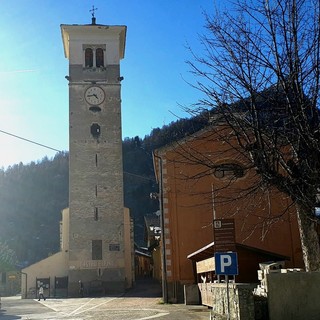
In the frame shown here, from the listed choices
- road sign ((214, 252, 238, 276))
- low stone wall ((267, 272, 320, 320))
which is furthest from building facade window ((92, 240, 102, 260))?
low stone wall ((267, 272, 320, 320))

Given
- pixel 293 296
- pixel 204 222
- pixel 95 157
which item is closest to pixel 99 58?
pixel 95 157

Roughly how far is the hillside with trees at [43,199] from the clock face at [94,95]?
5166 cm

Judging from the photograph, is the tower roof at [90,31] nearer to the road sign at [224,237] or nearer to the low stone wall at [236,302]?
the road sign at [224,237]

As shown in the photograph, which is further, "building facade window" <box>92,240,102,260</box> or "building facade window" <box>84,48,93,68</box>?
"building facade window" <box>84,48,93,68</box>

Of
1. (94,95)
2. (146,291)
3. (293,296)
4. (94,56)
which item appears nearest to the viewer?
(293,296)

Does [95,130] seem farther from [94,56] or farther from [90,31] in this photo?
[90,31]

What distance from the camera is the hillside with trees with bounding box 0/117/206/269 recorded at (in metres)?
102

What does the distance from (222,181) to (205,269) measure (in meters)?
5.53

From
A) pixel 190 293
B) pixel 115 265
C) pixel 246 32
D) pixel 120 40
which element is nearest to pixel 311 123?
pixel 246 32

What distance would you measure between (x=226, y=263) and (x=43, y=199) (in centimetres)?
10941

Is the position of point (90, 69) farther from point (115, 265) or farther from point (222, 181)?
point (222, 181)

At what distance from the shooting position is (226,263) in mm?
10547

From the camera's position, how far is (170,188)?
76.3ft

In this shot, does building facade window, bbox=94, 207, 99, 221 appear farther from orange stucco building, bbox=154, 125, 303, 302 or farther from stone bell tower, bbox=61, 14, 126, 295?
orange stucco building, bbox=154, 125, 303, 302
